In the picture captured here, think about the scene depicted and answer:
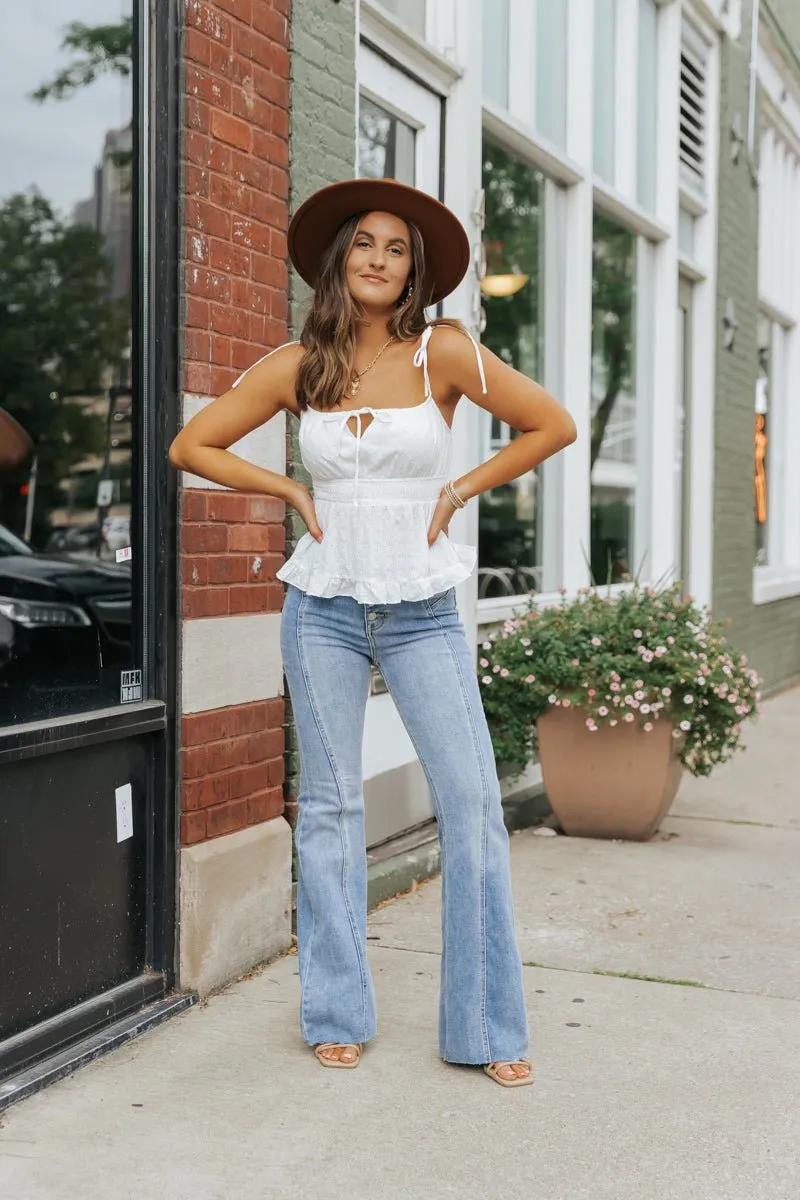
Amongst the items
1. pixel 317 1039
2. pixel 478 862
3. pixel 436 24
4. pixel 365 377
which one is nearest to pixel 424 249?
pixel 365 377

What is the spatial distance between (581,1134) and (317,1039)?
71cm

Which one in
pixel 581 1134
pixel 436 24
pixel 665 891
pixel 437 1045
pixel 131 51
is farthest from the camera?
pixel 436 24

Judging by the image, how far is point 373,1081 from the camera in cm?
339

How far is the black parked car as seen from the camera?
3533mm

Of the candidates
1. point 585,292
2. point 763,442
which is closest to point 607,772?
point 585,292

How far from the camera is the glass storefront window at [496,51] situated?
6410mm

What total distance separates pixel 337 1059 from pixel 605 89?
603 cm

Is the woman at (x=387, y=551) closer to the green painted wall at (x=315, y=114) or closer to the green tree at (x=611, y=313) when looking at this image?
the green painted wall at (x=315, y=114)

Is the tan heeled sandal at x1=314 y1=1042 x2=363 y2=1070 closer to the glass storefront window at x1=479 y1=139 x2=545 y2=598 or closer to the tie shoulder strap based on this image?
the tie shoulder strap

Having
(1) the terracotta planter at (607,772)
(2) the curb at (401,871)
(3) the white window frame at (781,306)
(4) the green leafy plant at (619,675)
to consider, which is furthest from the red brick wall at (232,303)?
(3) the white window frame at (781,306)

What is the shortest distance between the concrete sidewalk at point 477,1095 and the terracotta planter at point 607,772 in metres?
1.13

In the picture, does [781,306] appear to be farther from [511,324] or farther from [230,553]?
[230,553]

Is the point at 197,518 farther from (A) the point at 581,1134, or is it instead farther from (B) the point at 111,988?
(A) the point at 581,1134

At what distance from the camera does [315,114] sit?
460 centimetres
